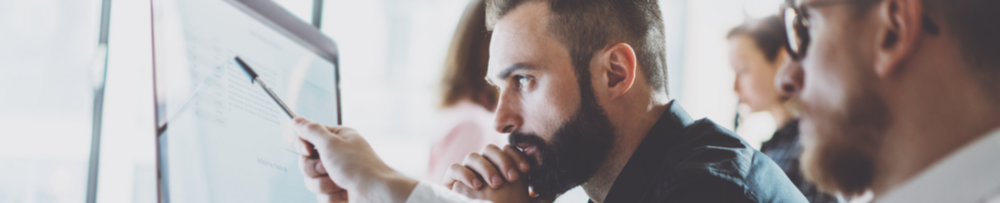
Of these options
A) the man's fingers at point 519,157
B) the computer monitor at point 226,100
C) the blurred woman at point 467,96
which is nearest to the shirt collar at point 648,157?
the man's fingers at point 519,157

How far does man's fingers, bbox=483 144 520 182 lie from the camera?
1.00m

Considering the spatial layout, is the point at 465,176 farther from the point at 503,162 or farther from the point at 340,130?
the point at 340,130

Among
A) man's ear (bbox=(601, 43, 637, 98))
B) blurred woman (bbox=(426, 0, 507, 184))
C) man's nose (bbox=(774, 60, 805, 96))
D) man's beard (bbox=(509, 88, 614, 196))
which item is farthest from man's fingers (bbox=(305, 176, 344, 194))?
blurred woman (bbox=(426, 0, 507, 184))

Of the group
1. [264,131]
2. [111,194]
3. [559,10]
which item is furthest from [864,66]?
[111,194]

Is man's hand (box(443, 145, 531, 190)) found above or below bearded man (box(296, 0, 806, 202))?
below

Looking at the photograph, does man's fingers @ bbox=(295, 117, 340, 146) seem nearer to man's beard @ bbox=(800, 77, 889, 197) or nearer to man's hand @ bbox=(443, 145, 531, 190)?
man's hand @ bbox=(443, 145, 531, 190)

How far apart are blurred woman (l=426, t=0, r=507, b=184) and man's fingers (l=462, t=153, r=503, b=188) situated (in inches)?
19.7

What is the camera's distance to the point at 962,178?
45 cm

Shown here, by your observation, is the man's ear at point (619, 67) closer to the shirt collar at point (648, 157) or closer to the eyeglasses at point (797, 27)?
the shirt collar at point (648, 157)

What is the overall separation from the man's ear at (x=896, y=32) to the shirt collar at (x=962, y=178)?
9 cm

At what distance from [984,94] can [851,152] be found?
123mm

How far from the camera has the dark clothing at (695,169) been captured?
678mm

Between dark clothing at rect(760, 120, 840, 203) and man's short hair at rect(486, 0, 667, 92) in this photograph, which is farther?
dark clothing at rect(760, 120, 840, 203)

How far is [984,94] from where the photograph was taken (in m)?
0.44
